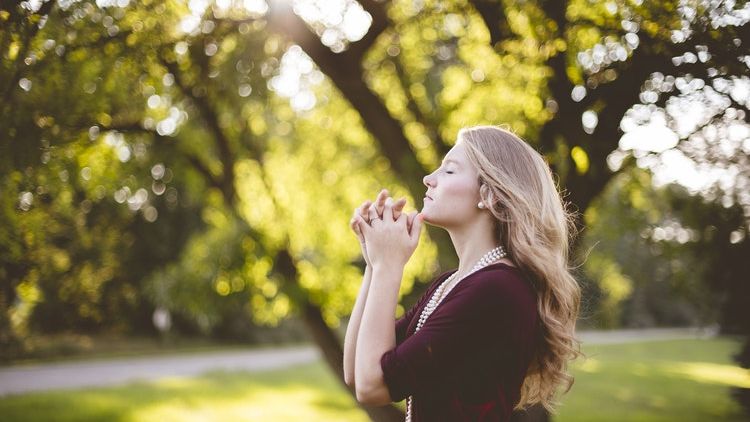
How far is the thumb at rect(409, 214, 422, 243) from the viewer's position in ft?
6.50

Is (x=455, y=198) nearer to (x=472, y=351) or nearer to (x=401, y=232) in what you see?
(x=401, y=232)

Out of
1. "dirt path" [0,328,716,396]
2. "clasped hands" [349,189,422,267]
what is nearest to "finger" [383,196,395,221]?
"clasped hands" [349,189,422,267]

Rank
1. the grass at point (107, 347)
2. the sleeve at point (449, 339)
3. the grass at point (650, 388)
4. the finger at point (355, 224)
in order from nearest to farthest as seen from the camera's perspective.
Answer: the sleeve at point (449, 339), the finger at point (355, 224), the grass at point (650, 388), the grass at point (107, 347)

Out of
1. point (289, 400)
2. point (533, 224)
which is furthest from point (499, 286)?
point (289, 400)

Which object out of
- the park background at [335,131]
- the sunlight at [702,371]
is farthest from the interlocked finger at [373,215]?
the sunlight at [702,371]

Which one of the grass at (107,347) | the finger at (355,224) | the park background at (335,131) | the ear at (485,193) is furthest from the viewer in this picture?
the grass at (107,347)

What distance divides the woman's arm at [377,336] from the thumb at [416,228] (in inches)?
4.4

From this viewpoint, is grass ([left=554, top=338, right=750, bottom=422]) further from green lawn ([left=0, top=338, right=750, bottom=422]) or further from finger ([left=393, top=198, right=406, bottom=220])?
finger ([left=393, top=198, right=406, bottom=220])

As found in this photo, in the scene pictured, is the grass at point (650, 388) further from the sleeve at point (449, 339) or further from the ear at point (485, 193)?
the sleeve at point (449, 339)

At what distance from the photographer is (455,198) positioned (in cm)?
202

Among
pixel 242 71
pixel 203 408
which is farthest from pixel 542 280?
pixel 203 408

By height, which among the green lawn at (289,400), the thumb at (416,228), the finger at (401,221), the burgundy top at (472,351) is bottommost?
the green lawn at (289,400)

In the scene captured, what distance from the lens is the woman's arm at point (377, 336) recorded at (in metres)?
1.78

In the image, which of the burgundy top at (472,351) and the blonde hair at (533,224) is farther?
the blonde hair at (533,224)
